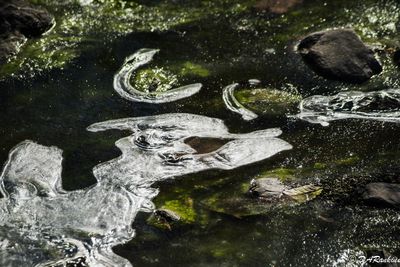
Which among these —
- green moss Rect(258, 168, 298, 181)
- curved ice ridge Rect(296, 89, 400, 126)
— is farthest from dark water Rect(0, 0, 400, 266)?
curved ice ridge Rect(296, 89, 400, 126)

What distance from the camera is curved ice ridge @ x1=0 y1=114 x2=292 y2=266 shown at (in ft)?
12.1

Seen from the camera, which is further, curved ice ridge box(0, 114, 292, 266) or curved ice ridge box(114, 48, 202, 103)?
curved ice ridge box(114, 48, 202, 103)

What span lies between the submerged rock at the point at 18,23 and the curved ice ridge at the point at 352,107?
334 cm

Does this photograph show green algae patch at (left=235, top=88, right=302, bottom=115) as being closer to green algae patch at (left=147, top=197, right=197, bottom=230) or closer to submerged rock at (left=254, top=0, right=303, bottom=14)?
green algae patch at (left=147, top=197, right=197, bottom=230)

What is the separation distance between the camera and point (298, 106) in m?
5.18

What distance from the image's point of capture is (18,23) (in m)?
6.26

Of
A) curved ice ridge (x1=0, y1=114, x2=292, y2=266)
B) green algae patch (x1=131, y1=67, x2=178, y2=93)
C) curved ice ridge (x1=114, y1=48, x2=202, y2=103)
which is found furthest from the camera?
green algae patch (x1=131, y1=67, x2=178, y2=93)

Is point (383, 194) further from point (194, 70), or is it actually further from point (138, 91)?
point (138, 91)

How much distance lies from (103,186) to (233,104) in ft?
5.41

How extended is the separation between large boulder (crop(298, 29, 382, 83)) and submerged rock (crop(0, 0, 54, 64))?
3.24 metres

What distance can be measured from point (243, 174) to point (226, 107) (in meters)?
1.05

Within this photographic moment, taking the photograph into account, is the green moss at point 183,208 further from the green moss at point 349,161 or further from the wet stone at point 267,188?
the green moss at point 349,161

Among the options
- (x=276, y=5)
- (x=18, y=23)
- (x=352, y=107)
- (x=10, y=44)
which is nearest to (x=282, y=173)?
(x=352, y=107)

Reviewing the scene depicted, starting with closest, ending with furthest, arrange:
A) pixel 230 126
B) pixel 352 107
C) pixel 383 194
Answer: pixel 383 194, pixel 230 126, pixel 352 107
